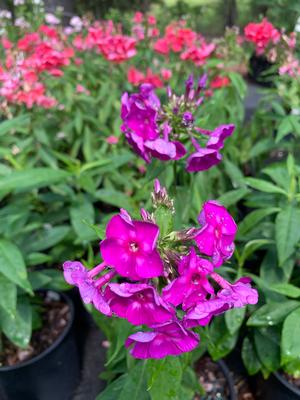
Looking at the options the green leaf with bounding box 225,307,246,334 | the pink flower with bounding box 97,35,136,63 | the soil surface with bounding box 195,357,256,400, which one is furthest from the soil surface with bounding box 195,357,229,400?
the pink flower with bounding box 97,35,136,63

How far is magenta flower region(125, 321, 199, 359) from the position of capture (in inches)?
27.5

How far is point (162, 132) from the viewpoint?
1135mm

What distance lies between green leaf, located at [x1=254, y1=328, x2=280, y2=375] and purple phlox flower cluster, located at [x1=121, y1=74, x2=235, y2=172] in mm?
606

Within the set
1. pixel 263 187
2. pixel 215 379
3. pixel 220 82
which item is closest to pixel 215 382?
pixel 215 379

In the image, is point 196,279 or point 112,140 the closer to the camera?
point 196,279

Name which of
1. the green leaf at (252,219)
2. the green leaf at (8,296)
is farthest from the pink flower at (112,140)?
the green leaf at (8,296)

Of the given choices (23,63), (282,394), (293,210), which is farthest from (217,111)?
(282,394)

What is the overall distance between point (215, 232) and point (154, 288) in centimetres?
14

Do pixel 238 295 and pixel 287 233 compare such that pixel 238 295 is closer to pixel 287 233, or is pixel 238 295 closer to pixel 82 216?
pixel 287 233

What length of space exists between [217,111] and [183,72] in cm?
100

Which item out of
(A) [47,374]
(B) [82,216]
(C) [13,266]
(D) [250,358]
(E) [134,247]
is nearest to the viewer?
(E) [134,247]

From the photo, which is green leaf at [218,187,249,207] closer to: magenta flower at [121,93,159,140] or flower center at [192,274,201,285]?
magenta flower at [121,93,159,140]

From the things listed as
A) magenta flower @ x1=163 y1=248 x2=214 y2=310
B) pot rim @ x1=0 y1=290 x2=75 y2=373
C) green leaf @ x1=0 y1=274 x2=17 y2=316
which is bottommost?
pot rim @ x1=0 y1=290 x2=75 y2=373

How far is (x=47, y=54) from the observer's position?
76.1 inches
